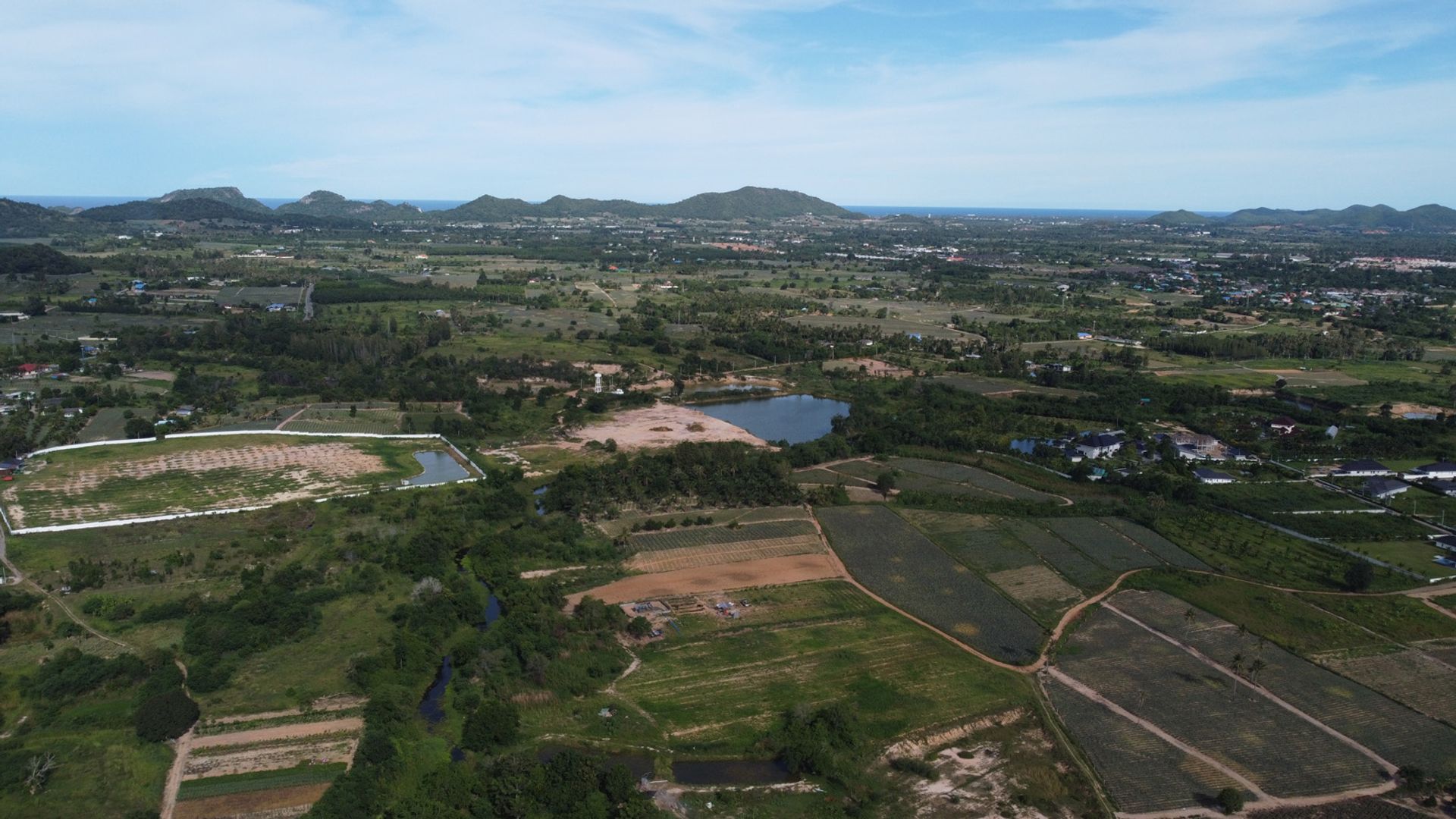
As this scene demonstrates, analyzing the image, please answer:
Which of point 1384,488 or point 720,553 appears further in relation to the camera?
point 1384,488

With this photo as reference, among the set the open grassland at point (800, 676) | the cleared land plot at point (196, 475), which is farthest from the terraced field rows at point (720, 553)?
the cleared land plot at point (196, 475)

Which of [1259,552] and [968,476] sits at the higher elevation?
[968,476]

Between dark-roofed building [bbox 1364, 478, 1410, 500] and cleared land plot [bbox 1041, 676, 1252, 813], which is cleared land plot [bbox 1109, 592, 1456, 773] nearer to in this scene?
cleared land plot [bbox 1041, 676, 1252, 813]

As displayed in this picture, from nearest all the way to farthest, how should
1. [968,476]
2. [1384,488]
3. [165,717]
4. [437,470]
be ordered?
[165,717] → [1384,488] → [437,470] → [968,476]

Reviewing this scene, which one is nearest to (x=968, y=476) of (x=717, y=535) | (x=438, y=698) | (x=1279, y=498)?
(x=1279, y=498)

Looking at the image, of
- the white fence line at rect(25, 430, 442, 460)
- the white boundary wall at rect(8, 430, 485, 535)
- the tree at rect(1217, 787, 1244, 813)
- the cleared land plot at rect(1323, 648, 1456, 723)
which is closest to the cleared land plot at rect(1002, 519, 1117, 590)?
A: the cleared land plot at rect(1323, 648, 1456, 723)

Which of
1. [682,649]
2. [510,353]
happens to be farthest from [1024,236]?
[682,649]

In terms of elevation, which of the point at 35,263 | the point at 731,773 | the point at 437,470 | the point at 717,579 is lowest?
the point at 731,773

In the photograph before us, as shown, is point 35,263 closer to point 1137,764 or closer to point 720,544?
point 720,544
